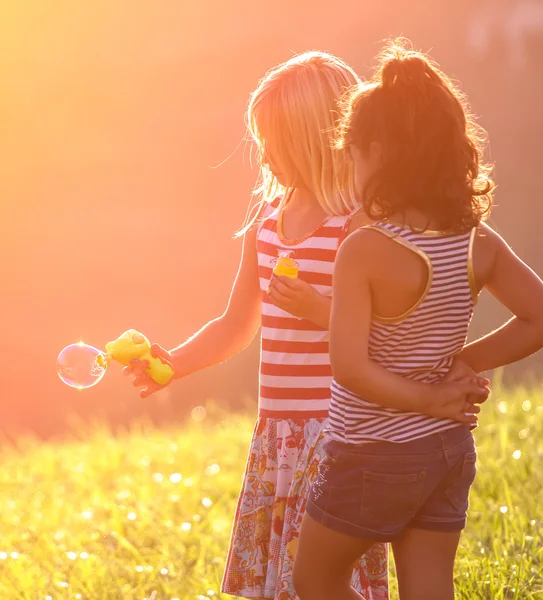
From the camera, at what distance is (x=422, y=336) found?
2145mm

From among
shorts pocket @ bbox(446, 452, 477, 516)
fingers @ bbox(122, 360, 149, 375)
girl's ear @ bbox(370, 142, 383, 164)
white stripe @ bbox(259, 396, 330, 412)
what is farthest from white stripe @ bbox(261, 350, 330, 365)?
girl's ear @ bbox(370, 142, 383, 164)

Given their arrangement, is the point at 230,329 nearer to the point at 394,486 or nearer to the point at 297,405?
the point at 297,405

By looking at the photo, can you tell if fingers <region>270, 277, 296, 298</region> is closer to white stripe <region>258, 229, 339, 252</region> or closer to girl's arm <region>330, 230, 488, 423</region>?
white stripe <region>258, 229, 339, 252</region>

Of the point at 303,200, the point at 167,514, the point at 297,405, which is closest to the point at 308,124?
the point at 303,200

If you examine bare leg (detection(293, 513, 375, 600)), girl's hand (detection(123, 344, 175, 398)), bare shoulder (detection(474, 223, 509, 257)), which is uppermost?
bare shoulder (detection(474, 223, 509, 257))

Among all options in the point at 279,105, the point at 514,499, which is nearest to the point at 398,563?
the point at 279,105

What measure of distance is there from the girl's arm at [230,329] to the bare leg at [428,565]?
88 centimetres

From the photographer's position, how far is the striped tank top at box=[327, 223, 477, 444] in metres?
2.09

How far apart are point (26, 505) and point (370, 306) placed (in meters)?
4.23

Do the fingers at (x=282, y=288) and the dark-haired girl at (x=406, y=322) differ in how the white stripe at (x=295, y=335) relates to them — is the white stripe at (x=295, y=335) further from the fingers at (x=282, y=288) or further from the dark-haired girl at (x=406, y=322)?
the dark-haired girl at (x=406, y=322)

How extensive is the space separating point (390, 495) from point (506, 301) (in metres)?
0.50

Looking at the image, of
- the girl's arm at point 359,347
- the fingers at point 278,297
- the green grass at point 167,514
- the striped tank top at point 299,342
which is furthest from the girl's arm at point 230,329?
the green grass at point 167,514

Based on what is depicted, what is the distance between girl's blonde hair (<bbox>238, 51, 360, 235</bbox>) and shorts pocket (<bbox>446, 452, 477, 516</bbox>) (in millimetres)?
749

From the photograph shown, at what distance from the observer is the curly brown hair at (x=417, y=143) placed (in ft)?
6.75
